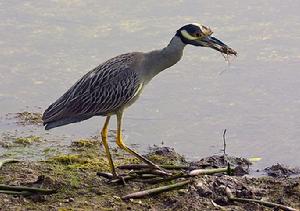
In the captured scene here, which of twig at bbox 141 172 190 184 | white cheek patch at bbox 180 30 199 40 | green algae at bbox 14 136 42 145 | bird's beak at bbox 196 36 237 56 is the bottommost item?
twig at bbox 141 172 190 184

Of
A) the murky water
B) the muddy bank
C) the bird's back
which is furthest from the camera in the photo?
the murky water

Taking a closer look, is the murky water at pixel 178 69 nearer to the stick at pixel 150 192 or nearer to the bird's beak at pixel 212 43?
the bird's beak at pixel 212 43

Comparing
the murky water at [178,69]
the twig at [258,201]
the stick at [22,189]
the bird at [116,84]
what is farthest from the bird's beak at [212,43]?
the stick at [22,189]

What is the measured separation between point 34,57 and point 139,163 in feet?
10.7

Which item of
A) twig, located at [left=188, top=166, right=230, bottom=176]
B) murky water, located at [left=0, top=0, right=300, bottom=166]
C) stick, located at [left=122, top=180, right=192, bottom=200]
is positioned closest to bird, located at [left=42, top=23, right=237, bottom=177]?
twig, located at [left=188, top=166, right=230, bottom=176]

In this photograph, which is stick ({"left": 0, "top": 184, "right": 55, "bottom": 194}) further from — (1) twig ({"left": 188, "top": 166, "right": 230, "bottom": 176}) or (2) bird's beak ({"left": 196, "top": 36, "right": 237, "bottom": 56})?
(2) bird's beak ({"left": 196, "top": 36, "right": 237, "bottom": 56})

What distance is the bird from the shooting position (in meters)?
7.10

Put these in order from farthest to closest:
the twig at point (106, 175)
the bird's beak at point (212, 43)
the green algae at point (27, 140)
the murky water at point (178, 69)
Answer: the murky water at point (178, 69), the green algae at point (27, 140), the bird's beak at point (212, 43), the twig at point (106, 175)

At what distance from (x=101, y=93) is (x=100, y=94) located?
1 centimetres

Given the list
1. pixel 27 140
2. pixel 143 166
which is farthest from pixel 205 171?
pixel 27 140

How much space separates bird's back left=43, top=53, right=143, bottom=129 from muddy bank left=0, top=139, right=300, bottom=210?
0.53m

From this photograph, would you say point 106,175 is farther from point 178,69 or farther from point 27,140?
point 178,69

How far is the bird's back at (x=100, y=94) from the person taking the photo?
279 inches

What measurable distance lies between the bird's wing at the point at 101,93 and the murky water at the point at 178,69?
1478 mm
